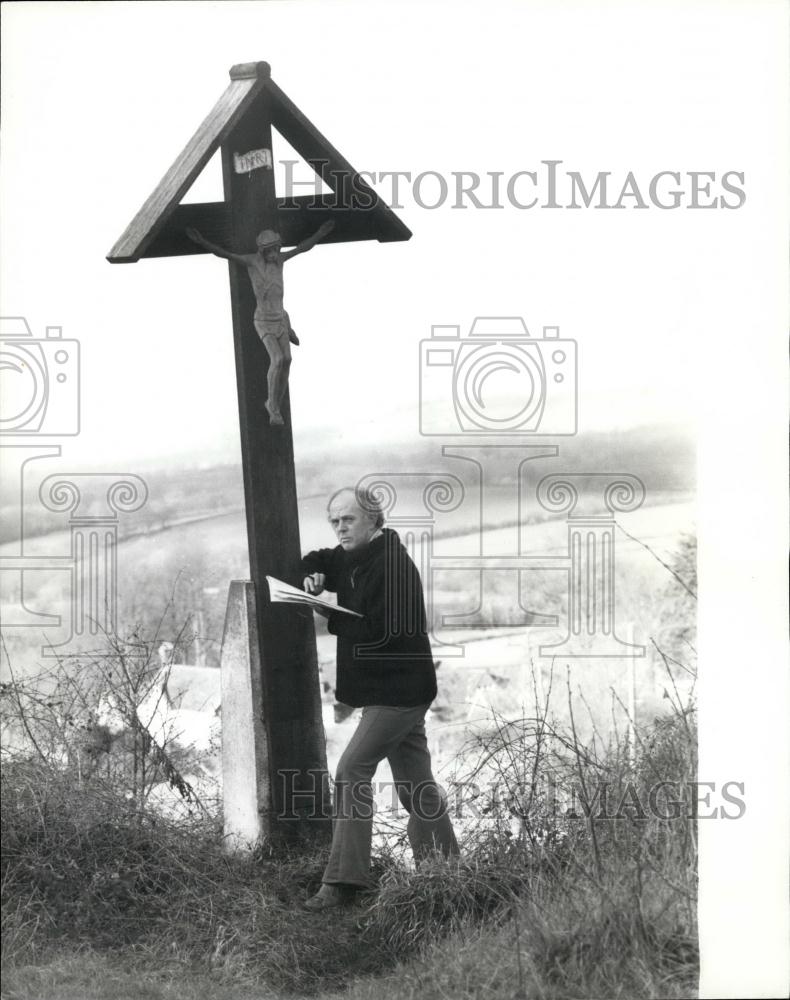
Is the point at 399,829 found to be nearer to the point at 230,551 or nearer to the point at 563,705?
the point at 563,705

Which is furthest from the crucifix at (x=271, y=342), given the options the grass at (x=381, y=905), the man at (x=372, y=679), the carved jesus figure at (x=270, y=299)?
the grass at (x=381, y=905)

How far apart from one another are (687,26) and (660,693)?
2.48 meters

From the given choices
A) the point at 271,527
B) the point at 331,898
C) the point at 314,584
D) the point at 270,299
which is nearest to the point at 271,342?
the point at 270,299

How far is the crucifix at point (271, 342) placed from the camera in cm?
512

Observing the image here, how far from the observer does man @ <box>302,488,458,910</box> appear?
5109 mm

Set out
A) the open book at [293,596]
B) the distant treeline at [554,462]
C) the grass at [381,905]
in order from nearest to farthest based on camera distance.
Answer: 1. the grass at [381,905]
2. the open book at [293,596]
3. the distant treeline at [554,462]

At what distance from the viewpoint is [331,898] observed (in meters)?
5.10

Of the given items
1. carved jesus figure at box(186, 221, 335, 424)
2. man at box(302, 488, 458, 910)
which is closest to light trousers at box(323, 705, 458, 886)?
man at box(302, 488, 458, 910)

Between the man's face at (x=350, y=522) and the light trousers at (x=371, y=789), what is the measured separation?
1.97 ft

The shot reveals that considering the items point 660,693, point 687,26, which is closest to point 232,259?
point 687,26

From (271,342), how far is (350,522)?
708 mm

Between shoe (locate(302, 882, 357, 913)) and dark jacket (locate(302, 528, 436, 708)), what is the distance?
0.67m

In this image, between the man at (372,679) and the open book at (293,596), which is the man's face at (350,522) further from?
the open book at (293,596)

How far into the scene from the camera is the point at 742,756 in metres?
5.03
